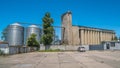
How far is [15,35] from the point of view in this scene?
3477 inches

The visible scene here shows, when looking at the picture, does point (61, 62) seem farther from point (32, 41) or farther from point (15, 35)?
point (15, 35)

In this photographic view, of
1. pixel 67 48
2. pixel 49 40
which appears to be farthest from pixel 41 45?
pixel 67 48

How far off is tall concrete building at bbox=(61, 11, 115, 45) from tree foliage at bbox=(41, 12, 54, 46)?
675 inches

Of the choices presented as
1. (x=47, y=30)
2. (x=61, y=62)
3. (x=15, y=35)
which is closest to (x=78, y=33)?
(x=47, y=30)

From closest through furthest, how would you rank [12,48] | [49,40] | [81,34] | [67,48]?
[12,48]
[49,40]
[67,48]
[81,34]

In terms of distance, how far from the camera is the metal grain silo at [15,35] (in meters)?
87.4

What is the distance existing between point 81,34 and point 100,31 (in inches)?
723

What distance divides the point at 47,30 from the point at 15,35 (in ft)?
97.4

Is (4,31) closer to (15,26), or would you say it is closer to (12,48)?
(15,26)

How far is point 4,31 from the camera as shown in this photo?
93062mm

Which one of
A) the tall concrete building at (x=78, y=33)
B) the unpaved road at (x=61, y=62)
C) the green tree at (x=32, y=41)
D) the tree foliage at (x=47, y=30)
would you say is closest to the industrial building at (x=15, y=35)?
the tall concrete building at (x=78, y=33)

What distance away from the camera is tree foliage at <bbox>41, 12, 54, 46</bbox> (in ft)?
209

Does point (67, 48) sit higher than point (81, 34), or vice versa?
point (81, 34)

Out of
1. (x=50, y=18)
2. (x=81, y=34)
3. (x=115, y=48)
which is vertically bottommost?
(x=115, y=48)
